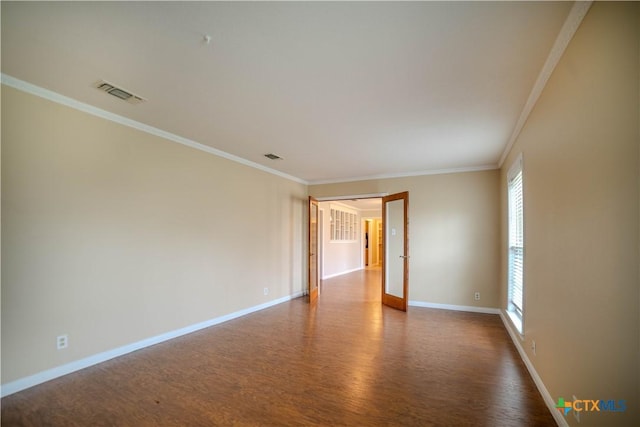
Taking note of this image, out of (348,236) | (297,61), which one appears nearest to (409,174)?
(297,61)

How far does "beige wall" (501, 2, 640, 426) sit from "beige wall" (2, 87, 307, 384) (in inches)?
156

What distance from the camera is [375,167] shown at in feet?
17.9

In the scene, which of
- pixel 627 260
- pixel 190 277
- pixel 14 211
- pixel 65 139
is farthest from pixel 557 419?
pixel 65 139

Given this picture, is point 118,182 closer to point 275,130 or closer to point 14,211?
point 14,211

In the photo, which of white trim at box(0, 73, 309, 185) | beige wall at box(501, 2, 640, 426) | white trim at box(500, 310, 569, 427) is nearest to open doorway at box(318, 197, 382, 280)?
white trim at box(0, 73, 309, 185)

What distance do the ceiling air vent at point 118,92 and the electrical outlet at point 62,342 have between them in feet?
7.59

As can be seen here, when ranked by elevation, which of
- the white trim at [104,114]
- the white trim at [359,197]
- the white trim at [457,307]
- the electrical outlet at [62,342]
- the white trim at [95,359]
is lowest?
the white trim at [457,307]

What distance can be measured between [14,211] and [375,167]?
4.73 m

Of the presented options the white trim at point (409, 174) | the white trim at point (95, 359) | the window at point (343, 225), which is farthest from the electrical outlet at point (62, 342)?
the window at point (343, 225)

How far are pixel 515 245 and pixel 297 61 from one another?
3.62 metres

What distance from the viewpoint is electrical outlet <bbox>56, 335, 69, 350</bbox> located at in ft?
9.12

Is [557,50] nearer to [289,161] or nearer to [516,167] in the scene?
[516,167]

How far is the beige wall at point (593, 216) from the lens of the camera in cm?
129

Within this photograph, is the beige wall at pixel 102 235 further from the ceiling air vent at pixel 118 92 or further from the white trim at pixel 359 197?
the white trim at pixel 359 197
